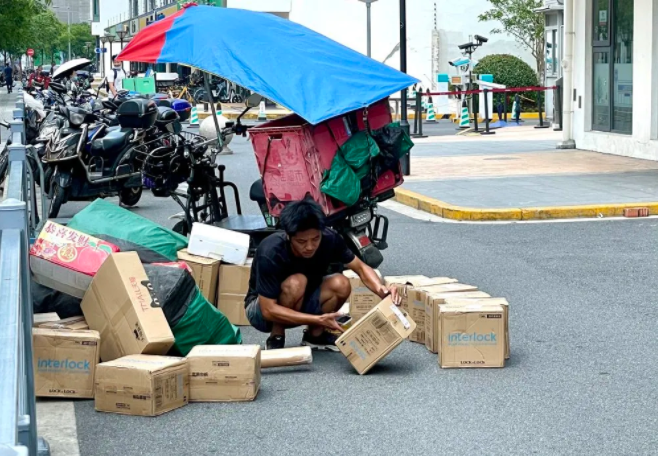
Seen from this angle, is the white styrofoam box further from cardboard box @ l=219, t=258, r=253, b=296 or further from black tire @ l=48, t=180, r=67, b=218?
black tire @ l=48, t=180, r=67, b=218

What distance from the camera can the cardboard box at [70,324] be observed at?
22.9 ft

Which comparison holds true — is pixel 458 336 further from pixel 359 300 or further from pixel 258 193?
pixel 258 193

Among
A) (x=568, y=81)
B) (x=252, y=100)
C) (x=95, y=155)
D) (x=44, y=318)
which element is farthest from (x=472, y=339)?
(x=568, y=81)

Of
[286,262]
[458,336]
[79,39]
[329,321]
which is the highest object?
[79,39]

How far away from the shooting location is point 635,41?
64.9 feet

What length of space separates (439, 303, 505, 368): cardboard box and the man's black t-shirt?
790 millimetres

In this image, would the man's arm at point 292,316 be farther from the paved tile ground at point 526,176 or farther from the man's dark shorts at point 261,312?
the paved tile ground at point 526,176

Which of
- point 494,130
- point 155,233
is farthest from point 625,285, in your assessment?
point 494,130

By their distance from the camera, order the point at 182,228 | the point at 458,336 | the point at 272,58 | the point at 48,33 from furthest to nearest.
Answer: the point at 48,33 < the point at 182,228 < the point at 272,58 < the point at 458,336

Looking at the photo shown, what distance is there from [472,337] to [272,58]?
3.29 m

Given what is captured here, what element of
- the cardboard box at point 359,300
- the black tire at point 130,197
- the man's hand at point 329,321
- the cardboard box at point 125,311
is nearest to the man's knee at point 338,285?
the man's hand at point 329,321

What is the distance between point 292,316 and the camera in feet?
23.9

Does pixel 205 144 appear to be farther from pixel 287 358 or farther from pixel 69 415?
pixel 69 415

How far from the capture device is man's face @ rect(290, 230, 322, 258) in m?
7.05
